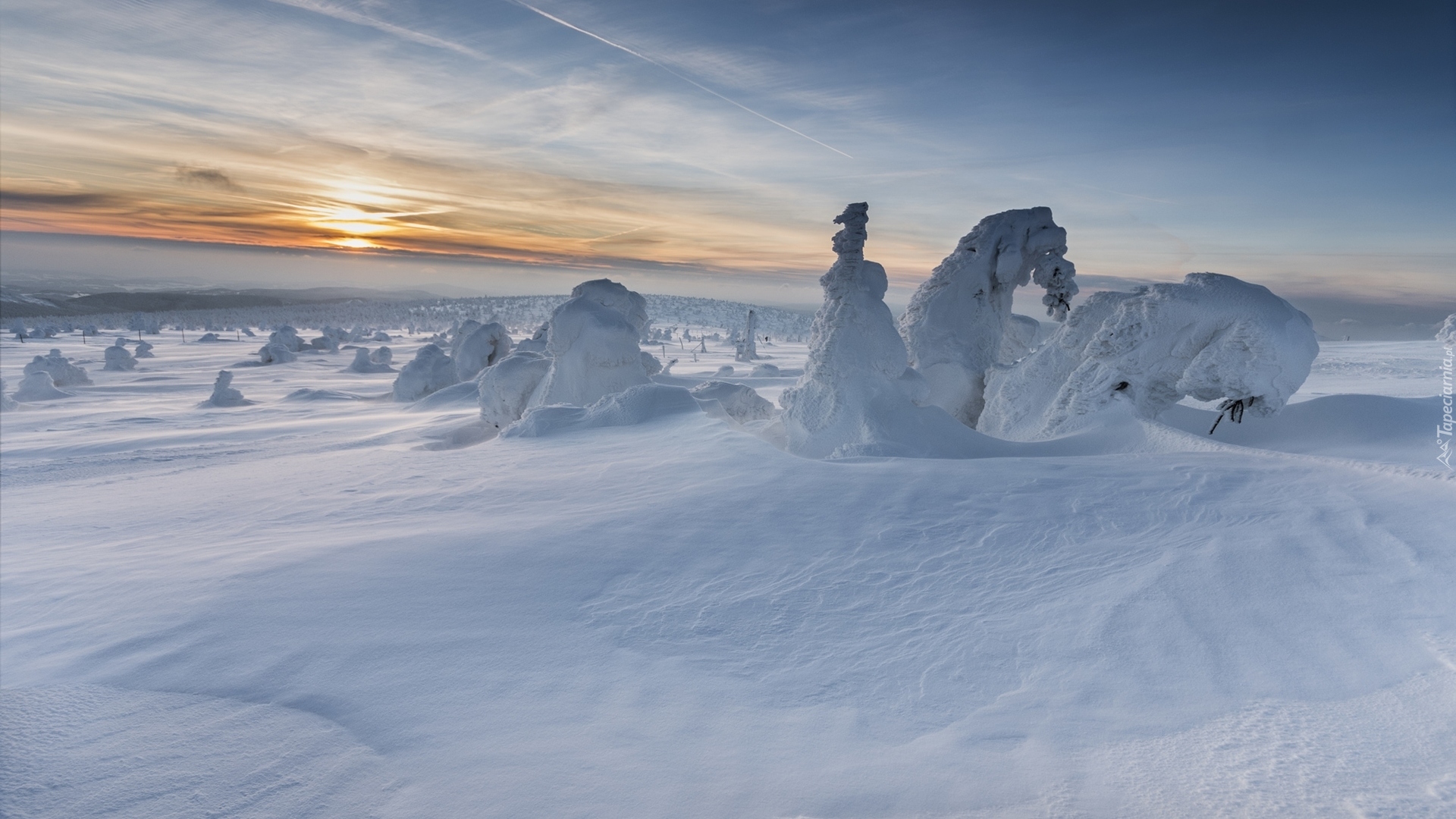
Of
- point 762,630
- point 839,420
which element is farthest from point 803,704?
point 839,420

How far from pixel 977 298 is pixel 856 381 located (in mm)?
4673

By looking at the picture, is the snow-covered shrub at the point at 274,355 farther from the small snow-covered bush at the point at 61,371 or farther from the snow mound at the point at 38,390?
the snow mound at the point at 38,390

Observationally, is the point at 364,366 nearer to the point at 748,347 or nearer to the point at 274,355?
the point at 274,355

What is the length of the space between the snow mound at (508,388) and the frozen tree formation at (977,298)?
7.54 meters

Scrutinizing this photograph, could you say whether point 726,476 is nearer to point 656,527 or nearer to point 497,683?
point 656,527

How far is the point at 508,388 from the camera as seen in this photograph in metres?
14.0

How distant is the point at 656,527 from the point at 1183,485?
12.0 feet

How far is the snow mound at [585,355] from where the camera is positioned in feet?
43.5

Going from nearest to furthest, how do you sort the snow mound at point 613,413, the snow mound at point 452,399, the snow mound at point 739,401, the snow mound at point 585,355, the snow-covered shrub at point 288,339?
the snow mound at point 613,413, the snow mound at point 739,401, the snow mound at point 585,355, the snow mound at point 452,399, the snow-covered shrub at point 288,339

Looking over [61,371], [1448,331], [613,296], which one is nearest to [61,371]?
[61,371]

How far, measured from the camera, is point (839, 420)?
8625 mm

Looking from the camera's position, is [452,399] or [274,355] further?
[274,355]

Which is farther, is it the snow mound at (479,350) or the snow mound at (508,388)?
the snow mound at (479,350)

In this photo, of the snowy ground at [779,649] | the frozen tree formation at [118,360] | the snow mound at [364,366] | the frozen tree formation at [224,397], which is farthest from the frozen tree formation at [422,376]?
the frozen tree formation at [118,360]
